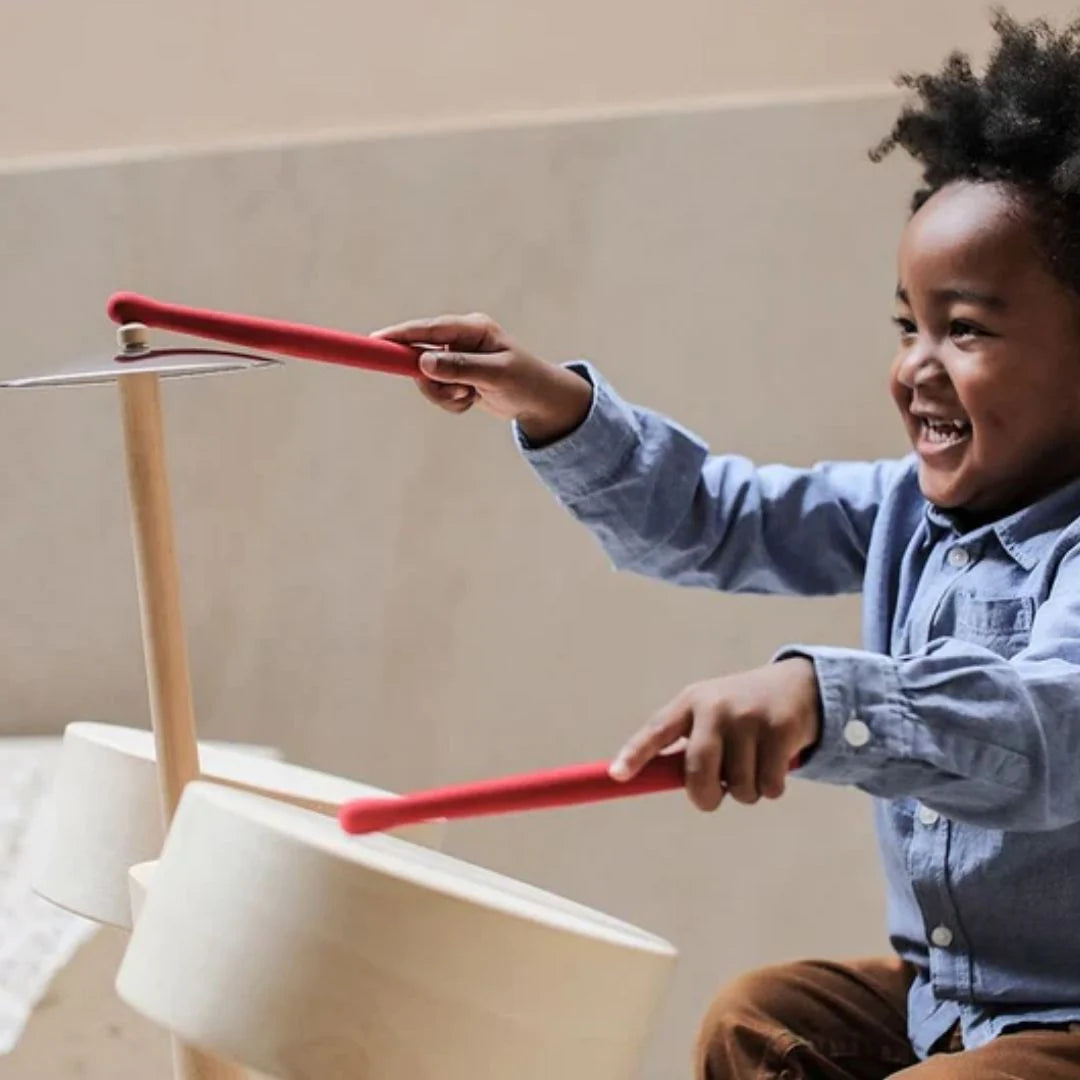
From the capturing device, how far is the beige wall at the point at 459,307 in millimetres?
956

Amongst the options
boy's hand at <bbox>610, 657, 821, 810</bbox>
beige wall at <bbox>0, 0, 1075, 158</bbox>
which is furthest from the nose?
beige wall at <bbox>0, 0, 1075, 158</bbox>

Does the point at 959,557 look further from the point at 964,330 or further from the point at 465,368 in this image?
the point at 465,368

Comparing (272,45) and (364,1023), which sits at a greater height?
(272,45)

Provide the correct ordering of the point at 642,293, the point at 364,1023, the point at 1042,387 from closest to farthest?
the point at 364,1023 < the point at 1042,387 < the point at 642,293

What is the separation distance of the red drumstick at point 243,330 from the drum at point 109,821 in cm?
16

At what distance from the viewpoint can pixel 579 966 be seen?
448 millimetres

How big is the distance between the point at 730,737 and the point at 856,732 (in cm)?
5

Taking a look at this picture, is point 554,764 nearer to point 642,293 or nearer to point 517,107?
point 642,293

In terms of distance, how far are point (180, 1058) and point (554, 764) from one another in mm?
503

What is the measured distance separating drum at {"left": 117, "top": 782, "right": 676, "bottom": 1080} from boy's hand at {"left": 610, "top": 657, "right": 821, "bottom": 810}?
0.06 metres

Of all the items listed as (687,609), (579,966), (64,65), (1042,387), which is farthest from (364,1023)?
(64,65)

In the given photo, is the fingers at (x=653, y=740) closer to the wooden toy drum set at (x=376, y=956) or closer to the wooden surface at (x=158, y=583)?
the wooden toy drum set at (x=376, y=956)

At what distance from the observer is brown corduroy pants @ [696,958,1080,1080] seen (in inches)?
24.9

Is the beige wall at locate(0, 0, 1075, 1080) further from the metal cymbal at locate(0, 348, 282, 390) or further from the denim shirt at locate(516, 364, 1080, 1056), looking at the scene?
the metal cymbal at locate(0, 348, 282, 390)
